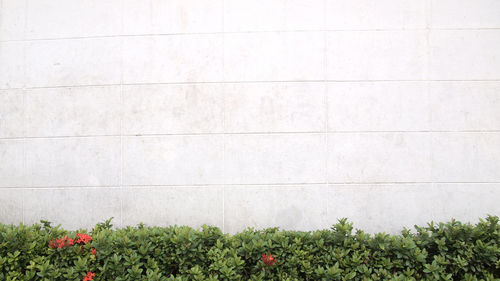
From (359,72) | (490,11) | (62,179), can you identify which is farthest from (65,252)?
(490,11)

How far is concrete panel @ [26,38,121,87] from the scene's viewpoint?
4250mm

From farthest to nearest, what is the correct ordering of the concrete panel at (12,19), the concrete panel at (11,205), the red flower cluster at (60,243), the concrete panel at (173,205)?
the concrete panel at (12,19), the concrete panel at (11,205), the concrete panel at (173,205), the red flower cluster at (60,243)

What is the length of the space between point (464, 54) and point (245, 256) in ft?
11.7

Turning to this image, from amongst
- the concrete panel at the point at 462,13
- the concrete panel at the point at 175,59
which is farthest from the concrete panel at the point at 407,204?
the concrete panel at the point at 175,59

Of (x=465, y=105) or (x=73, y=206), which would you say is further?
(x=73, y=206)

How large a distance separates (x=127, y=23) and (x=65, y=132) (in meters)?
1.59

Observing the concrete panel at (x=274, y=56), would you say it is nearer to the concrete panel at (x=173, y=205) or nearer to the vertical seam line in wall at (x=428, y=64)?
the vertical seam line in wall at (x=428, y=64)

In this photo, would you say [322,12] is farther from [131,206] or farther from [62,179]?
[62,179]

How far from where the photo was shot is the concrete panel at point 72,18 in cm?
427

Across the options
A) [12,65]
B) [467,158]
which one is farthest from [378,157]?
[12,65]

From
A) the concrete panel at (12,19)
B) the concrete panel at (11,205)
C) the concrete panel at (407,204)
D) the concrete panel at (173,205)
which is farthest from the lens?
the concrete panel at (12,19)

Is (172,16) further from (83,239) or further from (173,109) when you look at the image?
(83,239)

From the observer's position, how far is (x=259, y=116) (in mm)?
4141

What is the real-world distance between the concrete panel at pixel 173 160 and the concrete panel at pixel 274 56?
92 centimetres
